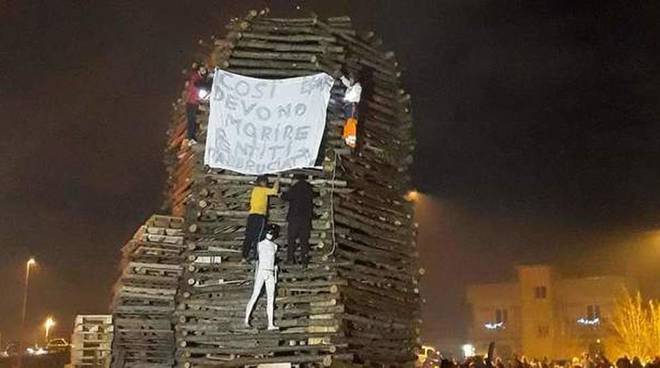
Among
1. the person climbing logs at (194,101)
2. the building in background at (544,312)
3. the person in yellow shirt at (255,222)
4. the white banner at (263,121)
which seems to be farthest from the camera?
the building in background at (544,312)

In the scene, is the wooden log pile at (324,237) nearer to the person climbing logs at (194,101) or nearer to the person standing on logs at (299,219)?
the person climbing logs at (194,101)

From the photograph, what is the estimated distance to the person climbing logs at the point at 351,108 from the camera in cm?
2348

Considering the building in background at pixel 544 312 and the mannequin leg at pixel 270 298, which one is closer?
the mannequin leg at pixel 270 298

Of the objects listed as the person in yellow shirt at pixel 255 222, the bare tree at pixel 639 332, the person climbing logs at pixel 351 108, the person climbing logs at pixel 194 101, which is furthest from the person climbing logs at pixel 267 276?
the bare tree at pixel 639 332

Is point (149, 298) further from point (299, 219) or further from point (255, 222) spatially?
point (299, 219)

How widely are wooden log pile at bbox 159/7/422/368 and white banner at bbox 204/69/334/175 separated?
403 millimetres

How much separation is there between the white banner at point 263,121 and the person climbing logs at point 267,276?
217 cm

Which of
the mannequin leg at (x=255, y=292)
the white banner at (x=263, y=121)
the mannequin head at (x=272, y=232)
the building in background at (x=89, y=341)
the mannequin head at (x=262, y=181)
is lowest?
the building in background at (x=89, y=341)

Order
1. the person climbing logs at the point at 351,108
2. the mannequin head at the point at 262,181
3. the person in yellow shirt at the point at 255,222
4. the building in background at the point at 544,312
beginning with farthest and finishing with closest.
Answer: the building in background at the point at 544,312 → the person climbing logs at the point at 351,108 → the mannequin head at the point at 262,181 → the person in yellow shirt at the point at 255,222

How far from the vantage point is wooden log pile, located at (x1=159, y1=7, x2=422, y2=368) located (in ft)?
72.6

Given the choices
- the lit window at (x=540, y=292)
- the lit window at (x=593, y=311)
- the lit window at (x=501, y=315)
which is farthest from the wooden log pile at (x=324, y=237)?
the lit window at (x=501, y=315)

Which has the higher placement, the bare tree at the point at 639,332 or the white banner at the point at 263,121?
the white banner at the point at 263,121

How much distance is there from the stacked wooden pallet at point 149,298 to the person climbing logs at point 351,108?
24.8 feet

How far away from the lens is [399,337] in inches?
977
